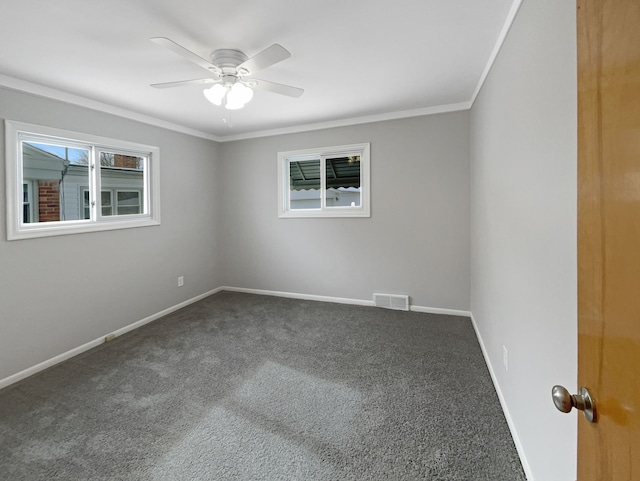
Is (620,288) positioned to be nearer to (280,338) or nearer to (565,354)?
(565,354)

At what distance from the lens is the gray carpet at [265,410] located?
1584 millimetres

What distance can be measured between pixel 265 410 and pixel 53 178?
287 centimetres

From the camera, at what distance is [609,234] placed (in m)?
Answer: 0.55

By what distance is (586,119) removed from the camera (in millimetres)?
639

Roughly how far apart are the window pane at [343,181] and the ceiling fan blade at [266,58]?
2.18 meters

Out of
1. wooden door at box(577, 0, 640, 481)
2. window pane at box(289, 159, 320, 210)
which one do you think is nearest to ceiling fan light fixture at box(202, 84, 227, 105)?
wooden door at box(577, 0, 640, 481)

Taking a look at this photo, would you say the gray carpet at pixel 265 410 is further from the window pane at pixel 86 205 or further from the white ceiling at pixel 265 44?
the white ceiling at pixel 265 44

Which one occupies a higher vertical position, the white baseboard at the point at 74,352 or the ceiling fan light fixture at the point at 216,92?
the ceiling fan light fixture at the point at 216,92

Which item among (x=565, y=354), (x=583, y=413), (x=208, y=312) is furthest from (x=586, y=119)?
(x=208, y=312)

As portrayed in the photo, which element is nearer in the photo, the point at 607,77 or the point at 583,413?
the point at 607,77

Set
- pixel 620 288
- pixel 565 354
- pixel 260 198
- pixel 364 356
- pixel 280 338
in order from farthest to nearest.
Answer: pixel 260 198 < pixel 280 338 < pixel 364 356 < pixel 565 354 < pixel 620 288

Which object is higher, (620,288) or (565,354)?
(620,288)

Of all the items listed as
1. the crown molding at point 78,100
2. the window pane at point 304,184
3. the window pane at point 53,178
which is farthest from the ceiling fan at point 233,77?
the window pane at point 304,184

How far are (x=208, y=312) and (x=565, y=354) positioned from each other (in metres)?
3.71
